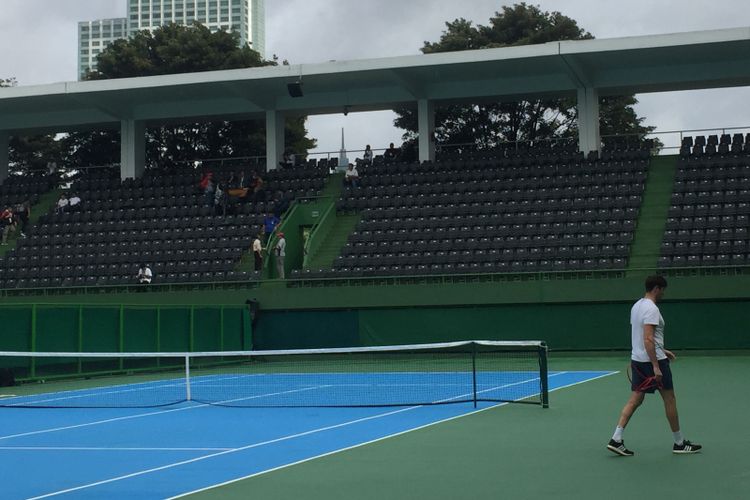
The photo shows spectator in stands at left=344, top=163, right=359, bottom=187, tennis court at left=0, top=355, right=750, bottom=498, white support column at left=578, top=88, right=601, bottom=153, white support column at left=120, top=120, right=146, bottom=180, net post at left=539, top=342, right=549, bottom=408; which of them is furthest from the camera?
white support column at left=120, top=120, right=146, bottom=180

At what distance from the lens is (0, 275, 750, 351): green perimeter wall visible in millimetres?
28578

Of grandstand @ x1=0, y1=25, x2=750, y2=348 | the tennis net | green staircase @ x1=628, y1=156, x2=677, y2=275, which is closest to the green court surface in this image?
the tennis net

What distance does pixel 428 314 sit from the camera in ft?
102

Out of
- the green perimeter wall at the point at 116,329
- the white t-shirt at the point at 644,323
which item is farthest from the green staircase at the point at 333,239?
the white t-shirt at the point at 644,323

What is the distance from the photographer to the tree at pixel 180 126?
53.0m

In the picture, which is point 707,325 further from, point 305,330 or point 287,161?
point 287,161

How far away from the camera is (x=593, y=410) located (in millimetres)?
14516

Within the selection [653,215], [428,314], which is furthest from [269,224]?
[653,215]

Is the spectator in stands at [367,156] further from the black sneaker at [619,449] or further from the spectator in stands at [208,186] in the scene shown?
the black sneaker at [619,449]

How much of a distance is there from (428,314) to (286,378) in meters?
7.98

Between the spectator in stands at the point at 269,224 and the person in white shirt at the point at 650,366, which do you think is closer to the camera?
the person in white shirt at the point at 650,366

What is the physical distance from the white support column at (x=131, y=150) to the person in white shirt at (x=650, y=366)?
3419 centimetres

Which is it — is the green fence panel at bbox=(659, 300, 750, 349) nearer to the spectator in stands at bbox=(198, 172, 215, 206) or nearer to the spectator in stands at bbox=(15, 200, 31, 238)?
the spectator in stands at bbox=(198, 172, 215, 206)

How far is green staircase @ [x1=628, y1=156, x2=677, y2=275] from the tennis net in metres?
5.19
